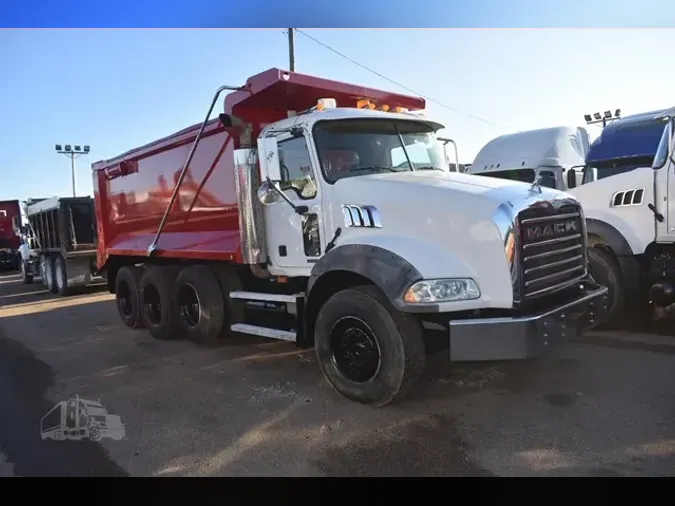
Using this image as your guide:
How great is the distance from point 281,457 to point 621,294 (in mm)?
4650

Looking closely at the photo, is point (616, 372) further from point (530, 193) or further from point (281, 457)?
point (281, 457)

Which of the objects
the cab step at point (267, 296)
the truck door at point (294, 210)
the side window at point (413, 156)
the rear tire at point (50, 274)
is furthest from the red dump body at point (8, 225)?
the side window at point (413, 156)

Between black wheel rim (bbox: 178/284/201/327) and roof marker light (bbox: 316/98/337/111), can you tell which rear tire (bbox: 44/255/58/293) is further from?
roof marker light (bbox: 316/98/337/111)

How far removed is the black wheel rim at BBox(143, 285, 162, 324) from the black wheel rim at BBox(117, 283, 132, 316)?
743 millimetres

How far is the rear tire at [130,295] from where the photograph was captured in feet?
27.2

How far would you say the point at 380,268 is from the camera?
4.25 metres

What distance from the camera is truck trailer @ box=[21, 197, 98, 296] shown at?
1390 cm

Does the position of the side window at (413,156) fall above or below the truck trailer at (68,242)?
above

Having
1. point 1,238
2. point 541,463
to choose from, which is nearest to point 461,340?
point 541,463

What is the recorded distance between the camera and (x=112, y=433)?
441cm

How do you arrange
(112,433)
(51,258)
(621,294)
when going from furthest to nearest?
(51,258)
(621,294)
(112,433)

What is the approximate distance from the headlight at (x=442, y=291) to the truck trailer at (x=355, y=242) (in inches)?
0.5

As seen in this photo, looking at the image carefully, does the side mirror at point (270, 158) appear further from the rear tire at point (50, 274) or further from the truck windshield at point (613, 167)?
the rear tire at point (50, 274)

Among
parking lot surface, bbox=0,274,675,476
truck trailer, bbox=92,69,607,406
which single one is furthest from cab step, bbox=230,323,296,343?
parking lot surface, bbox=0,274,675,476
